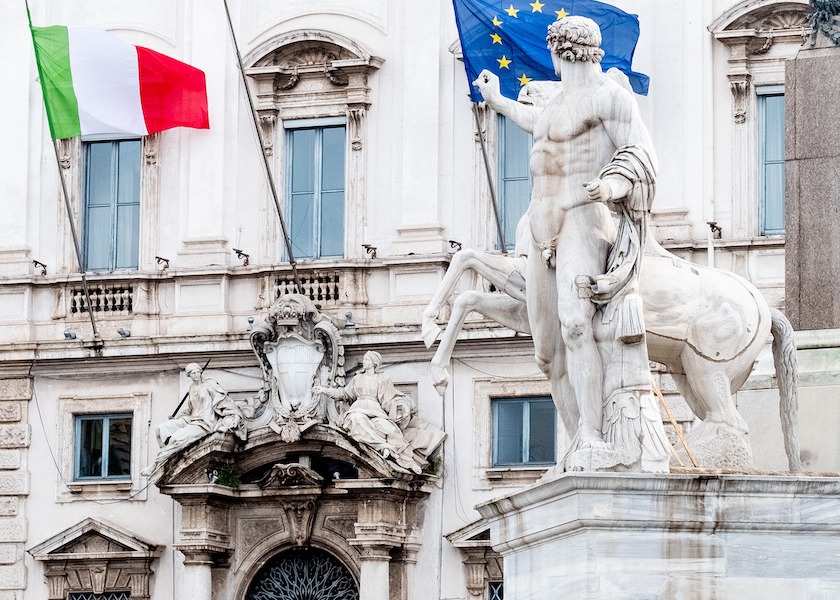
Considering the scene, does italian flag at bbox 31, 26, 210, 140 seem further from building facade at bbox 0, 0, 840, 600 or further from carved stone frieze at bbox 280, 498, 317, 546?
carved stone frieze at bbox 280, 498, 317, 546

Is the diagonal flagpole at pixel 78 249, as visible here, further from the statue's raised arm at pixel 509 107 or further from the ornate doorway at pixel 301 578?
the statue's raised arm at pixel 509 107

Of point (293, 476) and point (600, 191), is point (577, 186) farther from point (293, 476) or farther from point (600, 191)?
point (293, 476)

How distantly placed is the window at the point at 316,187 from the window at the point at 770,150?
5.04m

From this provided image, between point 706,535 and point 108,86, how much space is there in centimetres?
2007

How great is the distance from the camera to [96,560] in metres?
29.0

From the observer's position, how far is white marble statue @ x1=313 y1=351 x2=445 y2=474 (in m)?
27.3

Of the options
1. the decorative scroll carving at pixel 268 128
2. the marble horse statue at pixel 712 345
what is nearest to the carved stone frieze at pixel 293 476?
the decorative scroll carving at pixel 268 128

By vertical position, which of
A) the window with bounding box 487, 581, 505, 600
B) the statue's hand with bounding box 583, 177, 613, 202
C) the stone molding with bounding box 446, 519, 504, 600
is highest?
the statue's hand with bounding box 583, 177, 613, 202

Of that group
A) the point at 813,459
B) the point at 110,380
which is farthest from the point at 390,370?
the point at 813,459

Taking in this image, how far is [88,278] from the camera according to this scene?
29703mm

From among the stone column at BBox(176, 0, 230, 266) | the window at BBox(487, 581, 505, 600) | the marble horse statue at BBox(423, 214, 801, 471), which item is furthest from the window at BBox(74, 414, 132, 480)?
the marble horse statue at BBox(423, 214, 801, 471)

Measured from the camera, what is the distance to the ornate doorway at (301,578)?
28.3 meters

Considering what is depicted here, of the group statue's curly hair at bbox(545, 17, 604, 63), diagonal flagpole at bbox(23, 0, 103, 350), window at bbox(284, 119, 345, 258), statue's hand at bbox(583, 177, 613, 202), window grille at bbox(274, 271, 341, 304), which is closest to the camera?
statue's hand at bbox(583, 177, 613, 202)

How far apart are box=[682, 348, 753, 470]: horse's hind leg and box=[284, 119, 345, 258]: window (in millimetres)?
18180
